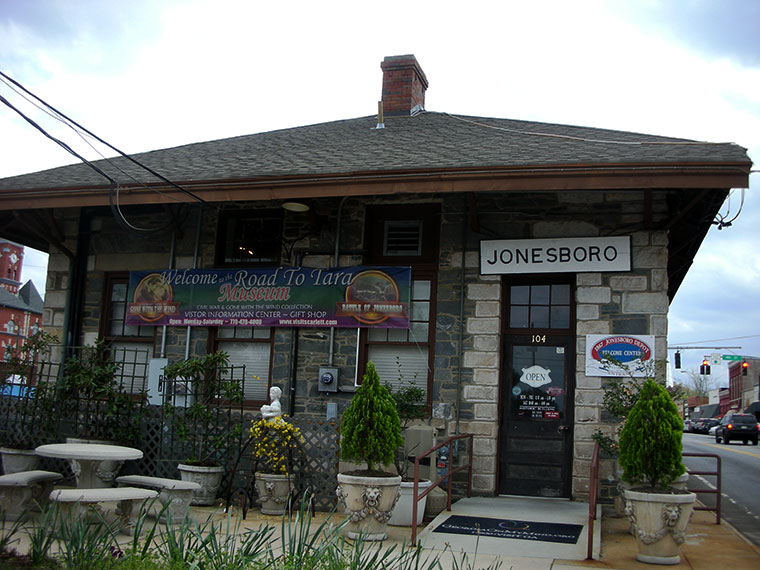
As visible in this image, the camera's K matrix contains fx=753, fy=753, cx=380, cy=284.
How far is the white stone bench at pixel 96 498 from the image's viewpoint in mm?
6887

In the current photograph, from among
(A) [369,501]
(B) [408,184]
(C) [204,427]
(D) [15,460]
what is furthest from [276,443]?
(D) [15,460]

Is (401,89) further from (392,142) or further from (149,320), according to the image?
(149,320)

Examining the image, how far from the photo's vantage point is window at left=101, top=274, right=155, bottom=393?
1197 cm

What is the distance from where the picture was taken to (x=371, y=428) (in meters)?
7.93

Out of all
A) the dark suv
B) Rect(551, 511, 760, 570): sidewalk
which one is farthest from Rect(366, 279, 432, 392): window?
the dark suv

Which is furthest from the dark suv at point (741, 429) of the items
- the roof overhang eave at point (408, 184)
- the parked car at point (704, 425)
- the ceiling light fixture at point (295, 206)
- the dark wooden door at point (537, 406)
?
the ceiling light fixture at point (295, 206)

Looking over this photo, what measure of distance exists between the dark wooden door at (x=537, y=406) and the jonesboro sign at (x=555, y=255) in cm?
47

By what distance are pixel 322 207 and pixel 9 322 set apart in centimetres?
6765

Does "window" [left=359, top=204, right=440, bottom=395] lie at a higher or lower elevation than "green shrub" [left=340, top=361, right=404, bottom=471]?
higher

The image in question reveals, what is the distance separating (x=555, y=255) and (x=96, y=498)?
6244mm

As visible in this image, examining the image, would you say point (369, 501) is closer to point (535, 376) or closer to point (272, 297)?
point (535, 376)

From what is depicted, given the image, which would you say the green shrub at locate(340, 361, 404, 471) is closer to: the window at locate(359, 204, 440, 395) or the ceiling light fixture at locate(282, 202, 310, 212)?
the window at locate(359, 204, 440, 395)

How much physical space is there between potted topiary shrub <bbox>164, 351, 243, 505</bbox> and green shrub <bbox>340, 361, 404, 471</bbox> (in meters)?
2.51

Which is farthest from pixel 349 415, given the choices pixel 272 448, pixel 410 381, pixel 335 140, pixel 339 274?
pixel 335 140
